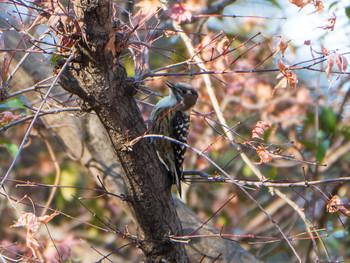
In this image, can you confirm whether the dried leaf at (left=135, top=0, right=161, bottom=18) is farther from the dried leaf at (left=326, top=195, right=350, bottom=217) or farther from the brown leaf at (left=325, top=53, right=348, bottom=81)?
the dried leaf at (left=326, top=195, right=350, bottom=217)

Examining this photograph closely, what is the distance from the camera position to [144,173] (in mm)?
2617

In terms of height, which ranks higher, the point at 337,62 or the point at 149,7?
the point at 149,7

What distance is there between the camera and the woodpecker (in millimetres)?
3934

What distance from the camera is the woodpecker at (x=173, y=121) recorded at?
3.93m

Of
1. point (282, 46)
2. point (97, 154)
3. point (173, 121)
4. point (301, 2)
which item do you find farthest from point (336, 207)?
point (97, 154)

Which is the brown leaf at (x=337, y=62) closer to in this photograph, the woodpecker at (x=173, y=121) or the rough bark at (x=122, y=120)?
the rough bark at (x=122, y=120)

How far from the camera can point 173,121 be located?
4.15 m

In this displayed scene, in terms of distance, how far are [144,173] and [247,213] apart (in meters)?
4.47

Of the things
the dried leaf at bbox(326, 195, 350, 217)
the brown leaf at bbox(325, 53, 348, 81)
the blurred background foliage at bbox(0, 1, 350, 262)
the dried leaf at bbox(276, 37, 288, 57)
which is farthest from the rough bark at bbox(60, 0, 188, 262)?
the blurred background foliage at bbox(0, 1, 350, 262)

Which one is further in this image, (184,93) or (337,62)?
(184,93)

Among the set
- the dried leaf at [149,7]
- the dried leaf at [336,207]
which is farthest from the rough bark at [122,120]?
the dried leaf at [336,207]

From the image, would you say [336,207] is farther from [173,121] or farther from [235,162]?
[235,162]

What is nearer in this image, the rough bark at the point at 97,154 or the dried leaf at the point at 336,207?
the dried leaf at the point at 336,207

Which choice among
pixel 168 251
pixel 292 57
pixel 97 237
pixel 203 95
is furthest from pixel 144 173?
pixel 292 57
